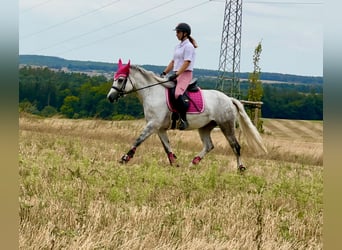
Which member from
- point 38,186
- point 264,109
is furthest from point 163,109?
point 264,109

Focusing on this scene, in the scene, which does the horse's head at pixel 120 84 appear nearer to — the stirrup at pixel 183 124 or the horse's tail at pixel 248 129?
the stirrup at pixel 183 124

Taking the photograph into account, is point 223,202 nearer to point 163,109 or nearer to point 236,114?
point 163,109

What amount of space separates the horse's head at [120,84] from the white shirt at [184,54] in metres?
1.02

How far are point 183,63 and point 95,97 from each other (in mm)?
34940

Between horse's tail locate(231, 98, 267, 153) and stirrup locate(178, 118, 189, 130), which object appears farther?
horse's tail locate(231, 98, 267, 153)

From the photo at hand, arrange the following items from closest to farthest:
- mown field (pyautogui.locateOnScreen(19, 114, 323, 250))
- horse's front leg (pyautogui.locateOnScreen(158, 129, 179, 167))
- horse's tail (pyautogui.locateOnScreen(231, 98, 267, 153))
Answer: mown field (pyautogui.locateOnScreen(19, 114, 323, 250)) < horse's front leg (pyautogui.locateOnScreen(158, 129, 179, 167)) < horse's tail (pyautogui.locateOnScreen(231, 98, 267, 153))

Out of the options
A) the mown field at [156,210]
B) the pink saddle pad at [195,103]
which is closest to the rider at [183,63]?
the pink saddle pad at [195,103]

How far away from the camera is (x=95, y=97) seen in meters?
45.1

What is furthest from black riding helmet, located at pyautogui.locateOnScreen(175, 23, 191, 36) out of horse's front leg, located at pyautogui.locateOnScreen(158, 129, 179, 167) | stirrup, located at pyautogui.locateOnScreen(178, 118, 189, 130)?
horse's front leg, located at pyautogui.locateOnScreen(158, 129, 179, 167)

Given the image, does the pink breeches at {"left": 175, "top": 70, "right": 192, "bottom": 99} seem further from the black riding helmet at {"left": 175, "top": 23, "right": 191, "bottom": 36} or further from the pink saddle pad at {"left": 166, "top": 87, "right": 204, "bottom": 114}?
the black riding helmet at {"left": 175, "top": 23, "right": 191, "bottom": 36}

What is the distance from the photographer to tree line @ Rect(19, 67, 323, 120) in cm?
4416

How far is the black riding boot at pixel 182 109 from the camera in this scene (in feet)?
36.3

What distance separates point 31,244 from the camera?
3609mm

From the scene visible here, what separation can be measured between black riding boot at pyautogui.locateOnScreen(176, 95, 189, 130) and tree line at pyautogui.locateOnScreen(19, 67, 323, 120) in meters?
29.4
